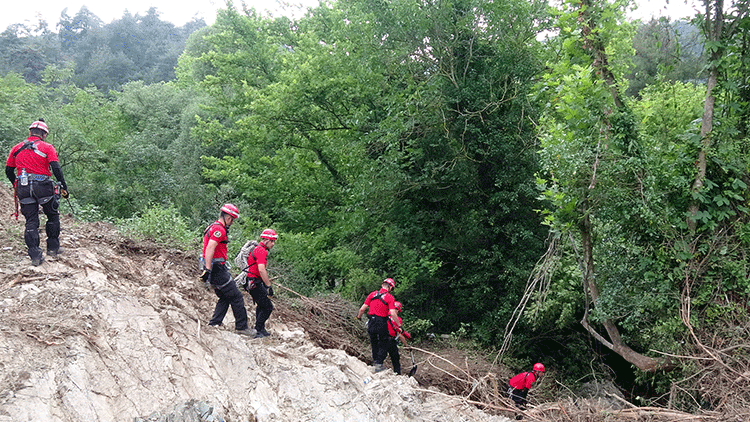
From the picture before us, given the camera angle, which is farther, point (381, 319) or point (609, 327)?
point (609, 327)

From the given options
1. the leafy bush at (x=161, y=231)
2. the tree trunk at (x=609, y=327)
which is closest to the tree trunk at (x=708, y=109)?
the tree trunk at (x=609, y=327)

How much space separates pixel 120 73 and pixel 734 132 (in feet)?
231

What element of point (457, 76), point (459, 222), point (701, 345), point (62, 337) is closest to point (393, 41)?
point (457, 76)

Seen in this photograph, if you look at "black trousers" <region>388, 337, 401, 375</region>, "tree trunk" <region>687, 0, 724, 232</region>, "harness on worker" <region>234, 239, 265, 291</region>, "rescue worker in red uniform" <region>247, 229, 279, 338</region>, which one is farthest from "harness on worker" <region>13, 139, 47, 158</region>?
"tree trunk" <region>687, 0, 724, 232</region>

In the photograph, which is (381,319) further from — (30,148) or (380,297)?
(30,148)

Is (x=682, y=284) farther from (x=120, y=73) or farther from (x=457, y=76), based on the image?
(x=120, y=73)

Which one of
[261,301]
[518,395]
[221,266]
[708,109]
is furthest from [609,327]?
[221,266]

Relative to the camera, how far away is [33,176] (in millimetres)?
7137

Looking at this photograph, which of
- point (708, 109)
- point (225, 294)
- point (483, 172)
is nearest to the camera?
point (225, 294)

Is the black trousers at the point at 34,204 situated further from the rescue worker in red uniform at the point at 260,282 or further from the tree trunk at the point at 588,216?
the tree trunk at the point at 588,216

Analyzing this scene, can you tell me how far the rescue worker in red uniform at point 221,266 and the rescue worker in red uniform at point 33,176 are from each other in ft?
7.18

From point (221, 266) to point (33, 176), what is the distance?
2.74m

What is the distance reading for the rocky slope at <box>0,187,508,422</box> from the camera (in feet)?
16.9

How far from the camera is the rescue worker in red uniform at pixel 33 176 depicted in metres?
7.10
